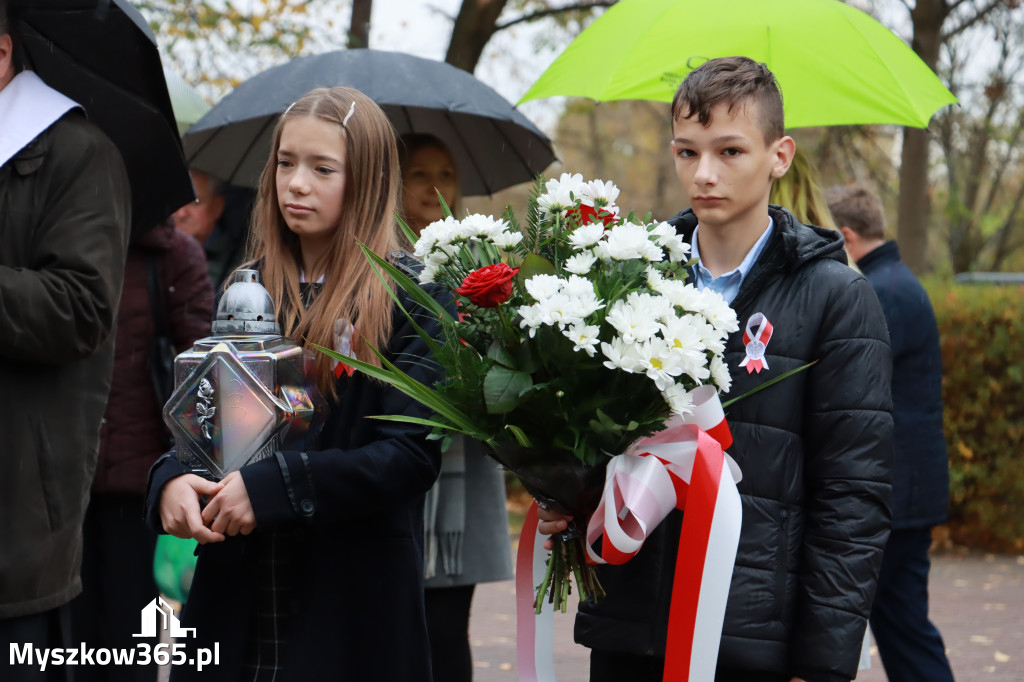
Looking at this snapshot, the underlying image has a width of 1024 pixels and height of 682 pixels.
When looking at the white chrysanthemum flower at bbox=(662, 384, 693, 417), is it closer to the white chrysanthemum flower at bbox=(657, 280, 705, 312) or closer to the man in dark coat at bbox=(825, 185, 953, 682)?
the white chrysanthemum flower at bbox=(657, 280, 705, 312)

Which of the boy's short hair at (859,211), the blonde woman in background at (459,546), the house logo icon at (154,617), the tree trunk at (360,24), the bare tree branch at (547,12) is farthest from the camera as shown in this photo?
the bare tree branch at (547,12)

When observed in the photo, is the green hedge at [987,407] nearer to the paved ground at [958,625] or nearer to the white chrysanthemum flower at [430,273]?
the paved ground at [958,625]

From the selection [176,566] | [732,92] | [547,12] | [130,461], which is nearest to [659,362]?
[732,92]

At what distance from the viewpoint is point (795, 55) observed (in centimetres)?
425

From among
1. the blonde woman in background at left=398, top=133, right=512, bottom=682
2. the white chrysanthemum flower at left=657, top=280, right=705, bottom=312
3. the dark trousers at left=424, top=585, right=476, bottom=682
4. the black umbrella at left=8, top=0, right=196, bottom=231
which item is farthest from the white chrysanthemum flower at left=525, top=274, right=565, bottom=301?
the dark trousers at left=424, top=585, right=476, bottom=682

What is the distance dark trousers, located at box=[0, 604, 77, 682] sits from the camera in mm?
2896

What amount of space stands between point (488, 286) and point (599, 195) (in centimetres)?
44

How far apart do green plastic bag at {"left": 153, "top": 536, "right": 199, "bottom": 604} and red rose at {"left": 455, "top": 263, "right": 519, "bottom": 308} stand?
6.75 ft

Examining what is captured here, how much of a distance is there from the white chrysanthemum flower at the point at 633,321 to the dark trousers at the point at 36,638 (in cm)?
171

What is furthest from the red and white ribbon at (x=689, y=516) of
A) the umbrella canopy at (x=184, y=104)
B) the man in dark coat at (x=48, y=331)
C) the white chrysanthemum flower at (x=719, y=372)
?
the umbrella canopy at (x=184, y=104)

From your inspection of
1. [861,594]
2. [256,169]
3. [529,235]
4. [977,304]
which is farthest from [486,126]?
[977,304]

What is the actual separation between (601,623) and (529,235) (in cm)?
89

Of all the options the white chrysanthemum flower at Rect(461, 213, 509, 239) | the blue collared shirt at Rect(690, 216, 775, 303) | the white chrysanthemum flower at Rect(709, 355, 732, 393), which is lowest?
the white chrysanthemum flower at Rect(709, 355, 732, 393)

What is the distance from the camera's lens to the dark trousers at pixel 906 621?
15.7 feet
